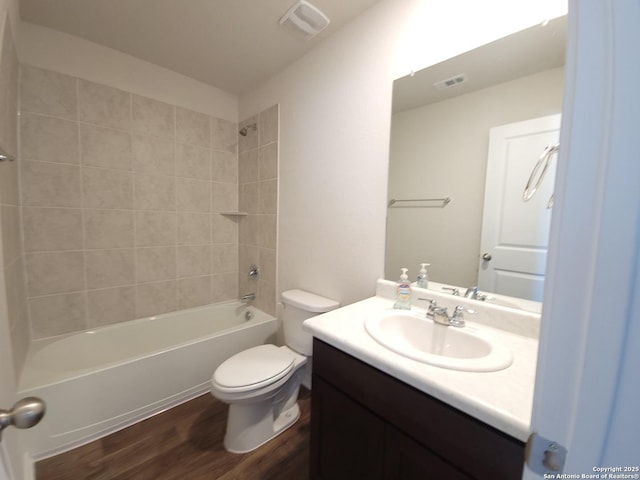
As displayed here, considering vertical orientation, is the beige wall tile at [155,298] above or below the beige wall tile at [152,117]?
below

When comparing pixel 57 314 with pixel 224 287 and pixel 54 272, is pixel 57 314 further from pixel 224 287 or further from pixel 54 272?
pixel 224 287

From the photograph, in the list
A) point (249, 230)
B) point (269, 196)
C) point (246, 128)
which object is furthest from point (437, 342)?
point (246, 128)

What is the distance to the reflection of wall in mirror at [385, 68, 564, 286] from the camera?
981mm

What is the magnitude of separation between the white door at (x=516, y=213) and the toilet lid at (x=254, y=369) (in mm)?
1082

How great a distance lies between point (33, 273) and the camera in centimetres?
159

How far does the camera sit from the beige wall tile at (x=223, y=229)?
2328 millimetres

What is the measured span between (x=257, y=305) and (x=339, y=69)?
1.91 metres

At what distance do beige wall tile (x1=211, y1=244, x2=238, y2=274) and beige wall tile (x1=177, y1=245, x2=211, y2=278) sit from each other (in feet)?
0.15

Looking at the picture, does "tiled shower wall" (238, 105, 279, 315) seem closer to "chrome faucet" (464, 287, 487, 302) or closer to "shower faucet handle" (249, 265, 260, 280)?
"shower faucet handle" (249, 265, 260, 280)

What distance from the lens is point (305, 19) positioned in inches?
54.1

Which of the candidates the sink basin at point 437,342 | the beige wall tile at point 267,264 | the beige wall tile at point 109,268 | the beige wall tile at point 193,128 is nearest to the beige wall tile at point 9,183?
the beige wall tile at point 109,268

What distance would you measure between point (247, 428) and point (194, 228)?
158 centimetres

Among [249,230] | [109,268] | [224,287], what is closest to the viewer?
[109,268]

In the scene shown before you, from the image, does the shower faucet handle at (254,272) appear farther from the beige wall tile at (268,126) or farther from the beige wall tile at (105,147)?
the beige wall tile at (105,147)
